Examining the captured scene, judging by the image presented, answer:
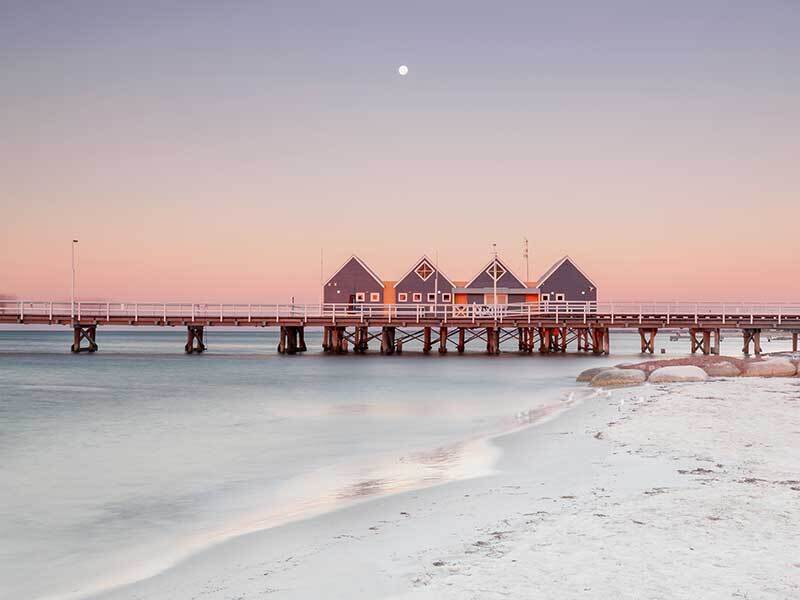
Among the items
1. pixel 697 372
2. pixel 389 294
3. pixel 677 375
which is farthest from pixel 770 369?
pixel 389 294

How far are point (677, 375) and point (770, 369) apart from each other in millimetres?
3874

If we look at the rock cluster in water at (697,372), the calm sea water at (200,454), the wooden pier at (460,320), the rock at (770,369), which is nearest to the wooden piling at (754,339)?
the wooden pier at (460,320)

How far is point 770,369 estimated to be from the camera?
26.0m

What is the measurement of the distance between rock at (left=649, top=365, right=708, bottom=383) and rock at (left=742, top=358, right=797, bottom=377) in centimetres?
207

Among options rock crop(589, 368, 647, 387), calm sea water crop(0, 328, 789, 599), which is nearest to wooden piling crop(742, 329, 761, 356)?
calm sea water crop(0, 328, 789, 599)

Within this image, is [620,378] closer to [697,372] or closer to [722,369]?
[697,372]

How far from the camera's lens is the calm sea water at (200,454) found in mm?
9055

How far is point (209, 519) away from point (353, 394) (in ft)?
62.7

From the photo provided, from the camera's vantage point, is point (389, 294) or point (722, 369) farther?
point (389, 294)

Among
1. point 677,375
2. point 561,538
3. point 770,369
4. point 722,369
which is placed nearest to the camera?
point 561,538

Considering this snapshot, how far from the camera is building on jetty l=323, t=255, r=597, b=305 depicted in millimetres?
62250

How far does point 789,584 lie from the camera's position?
18.5 ft

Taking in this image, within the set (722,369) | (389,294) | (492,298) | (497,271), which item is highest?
(497,271)

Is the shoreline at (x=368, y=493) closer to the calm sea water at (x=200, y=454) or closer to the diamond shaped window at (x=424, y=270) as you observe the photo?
the calm sea water at (x=200, y=454)
